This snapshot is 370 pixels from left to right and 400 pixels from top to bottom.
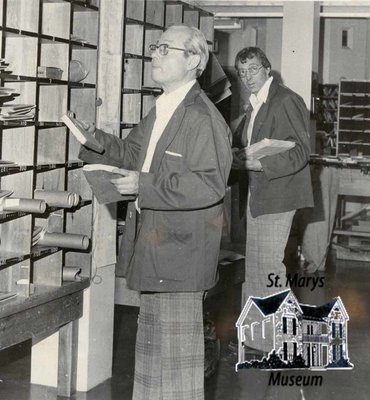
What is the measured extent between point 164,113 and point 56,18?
3.31 feet

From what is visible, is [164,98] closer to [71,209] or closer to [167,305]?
[167,305]

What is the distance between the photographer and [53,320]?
362 centimetres

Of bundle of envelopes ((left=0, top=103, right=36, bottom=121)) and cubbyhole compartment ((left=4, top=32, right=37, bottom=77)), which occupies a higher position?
cubbyhole compartment ((left=4, top=32, right=37, bottom=77))

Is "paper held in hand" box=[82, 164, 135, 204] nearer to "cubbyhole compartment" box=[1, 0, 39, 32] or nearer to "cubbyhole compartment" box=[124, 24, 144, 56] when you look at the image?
"cubbyhole compartment" box=[1, 0, 39, 32]

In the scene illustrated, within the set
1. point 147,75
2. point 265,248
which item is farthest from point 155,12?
point 265,248

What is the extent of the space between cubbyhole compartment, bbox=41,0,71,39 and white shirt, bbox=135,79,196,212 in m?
0.91

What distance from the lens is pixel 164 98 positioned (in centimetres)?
300

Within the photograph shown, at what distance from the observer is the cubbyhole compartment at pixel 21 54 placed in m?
3.40

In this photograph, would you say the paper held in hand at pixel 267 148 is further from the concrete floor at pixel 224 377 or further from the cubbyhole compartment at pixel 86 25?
the concrete floor at pixel 224 377

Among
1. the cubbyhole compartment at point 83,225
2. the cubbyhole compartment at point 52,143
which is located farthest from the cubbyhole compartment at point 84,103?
the cubbyhole compartment at point 83,225

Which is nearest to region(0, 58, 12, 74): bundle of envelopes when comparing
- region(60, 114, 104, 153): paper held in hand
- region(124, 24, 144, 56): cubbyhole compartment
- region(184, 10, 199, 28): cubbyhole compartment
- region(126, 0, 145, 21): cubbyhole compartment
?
region(60, 114, 104, 153): paper held in hand

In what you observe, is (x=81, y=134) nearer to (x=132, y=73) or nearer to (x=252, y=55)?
(x=132, y=73)

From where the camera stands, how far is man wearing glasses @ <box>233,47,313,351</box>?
437cm

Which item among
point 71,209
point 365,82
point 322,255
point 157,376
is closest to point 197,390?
point 157,376
